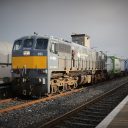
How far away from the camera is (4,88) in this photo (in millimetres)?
17547

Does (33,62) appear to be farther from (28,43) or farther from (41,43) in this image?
(28,43)

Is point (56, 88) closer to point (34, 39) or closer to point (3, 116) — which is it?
point (34, 39)

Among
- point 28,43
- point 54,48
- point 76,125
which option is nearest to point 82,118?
point 76,125

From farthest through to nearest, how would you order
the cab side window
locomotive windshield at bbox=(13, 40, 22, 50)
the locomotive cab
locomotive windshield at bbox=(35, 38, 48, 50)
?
1. locomotive windshield at bbox=(13, 40, 22, 50)
2. the cab side window
3. locomotive windshield at bbox=(35, 38, 48, 50)
4. the locomotive cab

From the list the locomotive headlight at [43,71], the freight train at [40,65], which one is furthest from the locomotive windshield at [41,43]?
the locomotive headlight at [43,71]

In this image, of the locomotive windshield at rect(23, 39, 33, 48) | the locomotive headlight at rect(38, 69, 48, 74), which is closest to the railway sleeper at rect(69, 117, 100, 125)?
the locomotive headlight at rect(38, 69, 48, 74)

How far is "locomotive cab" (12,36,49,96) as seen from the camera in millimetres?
16438

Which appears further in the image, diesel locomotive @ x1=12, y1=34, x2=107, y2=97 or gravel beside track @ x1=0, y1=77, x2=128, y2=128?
diesel locomotive @ x1=12, y1=34, x2=107, y2=97

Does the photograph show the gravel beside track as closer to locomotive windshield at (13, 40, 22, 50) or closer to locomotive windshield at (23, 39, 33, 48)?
locomotive windshield at (23, 39, 33, 48)

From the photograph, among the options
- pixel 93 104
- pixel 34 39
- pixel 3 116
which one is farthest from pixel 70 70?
pixel 3 116

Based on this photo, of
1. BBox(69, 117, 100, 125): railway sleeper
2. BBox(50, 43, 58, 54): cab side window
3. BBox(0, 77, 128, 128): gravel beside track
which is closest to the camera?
BBox(0, 77, 128, 128): gravel beside track

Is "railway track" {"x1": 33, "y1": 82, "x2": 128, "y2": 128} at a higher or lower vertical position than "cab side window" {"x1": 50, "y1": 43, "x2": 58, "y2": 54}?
lower

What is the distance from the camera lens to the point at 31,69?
54.5 feet

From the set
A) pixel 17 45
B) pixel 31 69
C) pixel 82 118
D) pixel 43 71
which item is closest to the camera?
pixel 82 118
